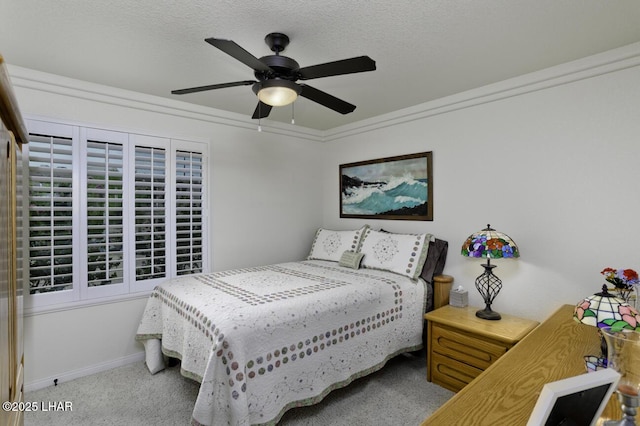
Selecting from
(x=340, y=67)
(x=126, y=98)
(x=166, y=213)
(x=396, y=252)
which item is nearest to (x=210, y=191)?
(x=166, y=213)

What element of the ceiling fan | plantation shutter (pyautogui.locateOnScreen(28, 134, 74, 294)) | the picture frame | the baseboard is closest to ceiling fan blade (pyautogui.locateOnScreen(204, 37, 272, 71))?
the ceiling fan

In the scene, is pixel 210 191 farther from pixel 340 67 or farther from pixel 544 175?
pixel 544 175

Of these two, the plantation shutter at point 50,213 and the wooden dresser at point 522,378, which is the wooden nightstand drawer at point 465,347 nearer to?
the wooden dresser at point 522,378

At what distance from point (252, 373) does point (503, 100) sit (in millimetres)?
2943

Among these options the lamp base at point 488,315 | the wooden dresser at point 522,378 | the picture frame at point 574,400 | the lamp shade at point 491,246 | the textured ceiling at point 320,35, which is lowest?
the lamp base at point 488,315

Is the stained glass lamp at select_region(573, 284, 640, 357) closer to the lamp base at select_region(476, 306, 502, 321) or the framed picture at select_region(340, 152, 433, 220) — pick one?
the lamp base at select_region(476, 306, 502, 321)

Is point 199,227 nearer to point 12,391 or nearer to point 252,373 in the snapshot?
point 252,373

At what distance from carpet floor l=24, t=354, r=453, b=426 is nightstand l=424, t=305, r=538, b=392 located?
0.15 meters

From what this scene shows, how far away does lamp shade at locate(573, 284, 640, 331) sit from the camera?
1278mm

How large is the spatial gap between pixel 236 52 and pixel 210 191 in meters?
2.10

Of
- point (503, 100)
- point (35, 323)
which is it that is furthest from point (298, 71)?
point (35, 323)

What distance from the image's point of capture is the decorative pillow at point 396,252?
120 inches

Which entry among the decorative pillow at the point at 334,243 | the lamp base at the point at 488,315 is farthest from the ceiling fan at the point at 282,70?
the lamp base at the point at 488,315

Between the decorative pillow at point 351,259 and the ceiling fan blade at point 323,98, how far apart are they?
163 cm
